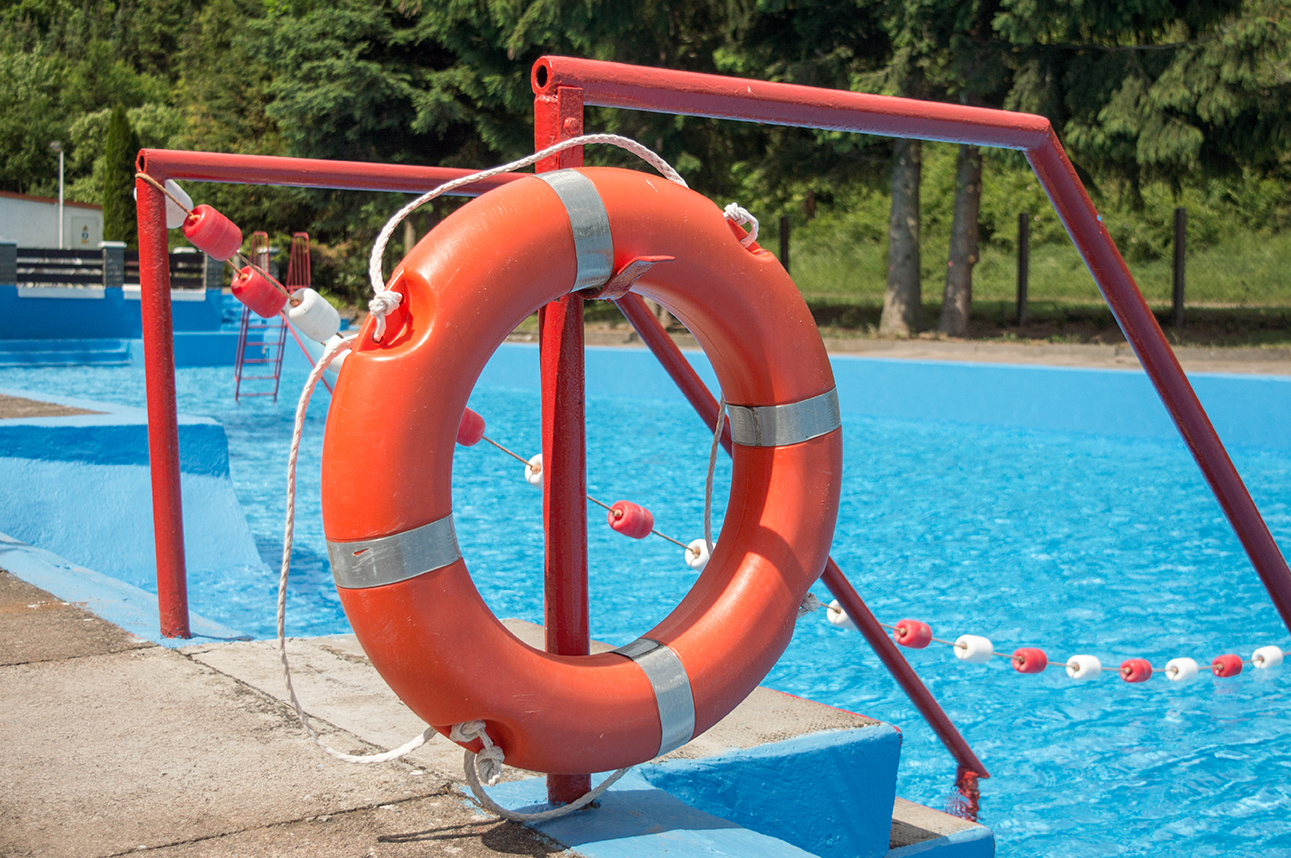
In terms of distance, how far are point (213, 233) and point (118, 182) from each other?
25.1 metres

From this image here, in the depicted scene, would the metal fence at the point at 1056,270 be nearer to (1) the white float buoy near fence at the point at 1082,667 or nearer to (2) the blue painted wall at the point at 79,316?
(2) the blue painted wall at the point at 79,316

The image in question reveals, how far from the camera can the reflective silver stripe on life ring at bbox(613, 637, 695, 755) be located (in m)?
1.35

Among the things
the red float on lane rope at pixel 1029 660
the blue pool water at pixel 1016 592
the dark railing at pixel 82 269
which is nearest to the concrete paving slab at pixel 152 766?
the red float on lane rope at pixel 1029 660

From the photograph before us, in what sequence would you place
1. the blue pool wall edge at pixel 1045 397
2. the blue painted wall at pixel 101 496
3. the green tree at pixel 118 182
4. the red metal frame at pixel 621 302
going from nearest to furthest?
the red metal frame at pixel 621 302 → the blue painted wall at pixel 101 496 → the blue pool wall edge at pixel 1045 397 → the green tree at pixel 118 182

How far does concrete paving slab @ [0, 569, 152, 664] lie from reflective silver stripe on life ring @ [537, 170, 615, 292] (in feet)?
4.60

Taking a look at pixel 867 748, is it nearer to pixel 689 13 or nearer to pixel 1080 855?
pixel 1080 855

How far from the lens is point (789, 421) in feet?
4.80

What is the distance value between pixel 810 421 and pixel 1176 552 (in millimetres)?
4287

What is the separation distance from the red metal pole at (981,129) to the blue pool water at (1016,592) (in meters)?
0.93

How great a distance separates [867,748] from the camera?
1.89 m

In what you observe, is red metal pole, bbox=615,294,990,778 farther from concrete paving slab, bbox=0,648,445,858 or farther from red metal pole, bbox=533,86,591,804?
concrete paving slab, bbox=0,648,445,858

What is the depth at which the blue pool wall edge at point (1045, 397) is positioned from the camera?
7445 millimetres

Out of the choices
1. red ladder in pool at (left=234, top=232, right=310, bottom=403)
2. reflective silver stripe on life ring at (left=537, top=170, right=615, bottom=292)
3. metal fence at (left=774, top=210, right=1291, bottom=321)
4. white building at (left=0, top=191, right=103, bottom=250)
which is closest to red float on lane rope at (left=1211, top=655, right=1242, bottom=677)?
reflective silver stripe on life ring at (left=537, top=170, right=615, bottom=292)

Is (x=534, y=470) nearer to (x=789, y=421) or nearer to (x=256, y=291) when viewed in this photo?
(x=256, y=291)
